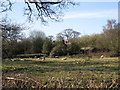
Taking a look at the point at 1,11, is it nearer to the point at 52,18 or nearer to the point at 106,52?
the point at 52,18

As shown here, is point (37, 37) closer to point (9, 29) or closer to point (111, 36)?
point (9, 29)

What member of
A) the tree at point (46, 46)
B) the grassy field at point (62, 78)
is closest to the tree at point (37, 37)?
the tree at point (46, 46)

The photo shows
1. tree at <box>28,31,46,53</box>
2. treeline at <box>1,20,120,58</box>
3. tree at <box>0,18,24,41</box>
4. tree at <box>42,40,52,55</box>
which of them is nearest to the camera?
tree at <box>0,18,24,41</box>

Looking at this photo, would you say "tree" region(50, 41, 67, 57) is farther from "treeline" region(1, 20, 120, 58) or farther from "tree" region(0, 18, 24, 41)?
"tree" region(0, 18, 24, 41)

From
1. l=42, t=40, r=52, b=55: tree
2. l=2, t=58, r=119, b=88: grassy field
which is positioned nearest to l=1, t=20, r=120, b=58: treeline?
l=42, t=40, r=52, b=55: tree

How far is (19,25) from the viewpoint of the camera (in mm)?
7219

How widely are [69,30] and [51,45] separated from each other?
28.5ft

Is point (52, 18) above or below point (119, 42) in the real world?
above

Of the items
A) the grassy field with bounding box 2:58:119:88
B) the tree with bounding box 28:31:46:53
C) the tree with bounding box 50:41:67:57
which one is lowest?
the grassy field with bounding box 2:58:119:88

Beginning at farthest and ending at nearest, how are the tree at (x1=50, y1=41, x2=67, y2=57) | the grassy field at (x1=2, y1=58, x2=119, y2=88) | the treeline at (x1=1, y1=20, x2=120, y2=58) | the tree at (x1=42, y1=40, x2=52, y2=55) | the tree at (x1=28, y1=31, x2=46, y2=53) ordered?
the tree at (x1=50, y1=41, x2=67, y2=57) → the tree at (x1=42, y1=40, x2=52, y2=55) → the treeline at (x1=1, y1=20, x2=120, y2=58) → the tree at (x1=28, y1=31, x2=46, y2=53) → the grassy field at (x1=2, y1=58, x2=119, y2=88)

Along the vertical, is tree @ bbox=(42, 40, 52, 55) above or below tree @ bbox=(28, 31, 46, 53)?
below

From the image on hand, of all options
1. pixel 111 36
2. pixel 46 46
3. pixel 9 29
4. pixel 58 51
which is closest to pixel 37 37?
pixel 9 29

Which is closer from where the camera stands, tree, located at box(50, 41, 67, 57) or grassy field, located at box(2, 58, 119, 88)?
grassy field, located at box(2, 58, 119, 88)

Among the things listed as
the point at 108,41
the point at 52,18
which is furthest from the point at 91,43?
the point at 52,18
